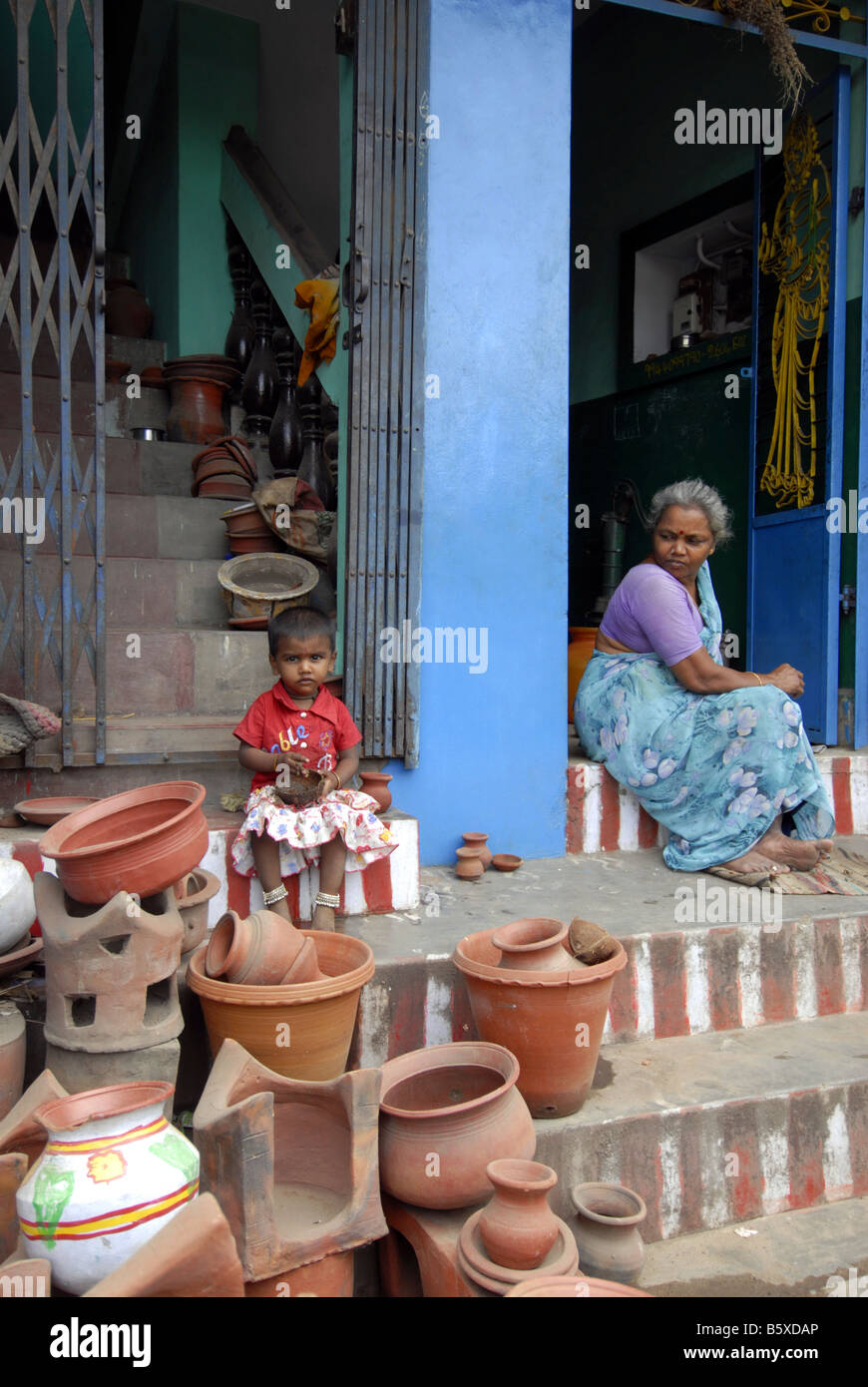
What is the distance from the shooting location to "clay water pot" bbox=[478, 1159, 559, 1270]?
82.4 inches

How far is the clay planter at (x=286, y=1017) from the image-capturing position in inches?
97.3

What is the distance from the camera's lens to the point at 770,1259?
2.70 meters

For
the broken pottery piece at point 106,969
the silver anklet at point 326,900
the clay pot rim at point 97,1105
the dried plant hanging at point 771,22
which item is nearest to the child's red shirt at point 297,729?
the silver anklet at point 326,900

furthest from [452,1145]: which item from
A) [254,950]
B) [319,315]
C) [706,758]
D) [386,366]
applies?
[319,315]

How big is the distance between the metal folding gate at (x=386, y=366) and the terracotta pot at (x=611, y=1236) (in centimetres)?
175

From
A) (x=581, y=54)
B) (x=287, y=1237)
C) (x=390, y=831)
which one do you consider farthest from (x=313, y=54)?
A: (x=287, y=1237)

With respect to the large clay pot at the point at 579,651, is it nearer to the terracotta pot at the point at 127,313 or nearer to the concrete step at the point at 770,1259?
the concrete step at the point at 770,1259

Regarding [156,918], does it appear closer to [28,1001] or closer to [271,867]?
[28,1001]

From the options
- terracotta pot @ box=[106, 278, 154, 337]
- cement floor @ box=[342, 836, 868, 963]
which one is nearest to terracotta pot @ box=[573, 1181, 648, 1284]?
cement floor @ box=[342, 836, 868, 963]

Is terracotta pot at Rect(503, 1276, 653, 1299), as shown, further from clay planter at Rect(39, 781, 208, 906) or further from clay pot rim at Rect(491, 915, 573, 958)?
clay planter at Rect(39, 781, 208, 906)

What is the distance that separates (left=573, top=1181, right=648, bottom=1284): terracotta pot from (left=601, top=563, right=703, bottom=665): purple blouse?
2187mm

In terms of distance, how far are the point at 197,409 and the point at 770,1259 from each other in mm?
4902

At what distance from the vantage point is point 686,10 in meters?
4.36
